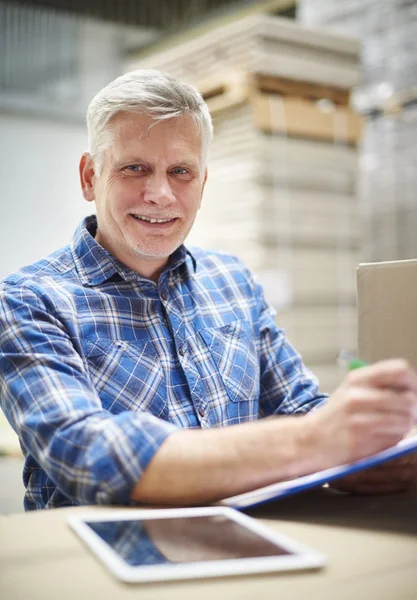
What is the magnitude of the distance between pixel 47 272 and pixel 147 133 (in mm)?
438

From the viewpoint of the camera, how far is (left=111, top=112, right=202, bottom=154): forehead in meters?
1.86

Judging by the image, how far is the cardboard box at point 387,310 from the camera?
1.74 m

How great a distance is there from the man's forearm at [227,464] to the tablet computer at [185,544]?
0.18 ft

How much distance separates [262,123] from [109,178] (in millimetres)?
1962

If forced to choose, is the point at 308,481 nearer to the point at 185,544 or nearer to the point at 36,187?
the point at 185,544

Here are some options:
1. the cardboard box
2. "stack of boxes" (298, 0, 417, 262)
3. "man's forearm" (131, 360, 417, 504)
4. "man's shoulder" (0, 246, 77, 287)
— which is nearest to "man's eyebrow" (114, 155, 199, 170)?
"man's shoulder" (0, 246, 77, 287)

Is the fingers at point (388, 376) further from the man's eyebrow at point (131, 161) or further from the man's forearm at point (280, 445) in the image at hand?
the man's eyebrow at point (131, 161)

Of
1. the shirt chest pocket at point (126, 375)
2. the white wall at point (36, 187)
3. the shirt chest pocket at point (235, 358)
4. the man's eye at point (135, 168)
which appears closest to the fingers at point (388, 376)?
the shirt chest pocket at point (126, 375)

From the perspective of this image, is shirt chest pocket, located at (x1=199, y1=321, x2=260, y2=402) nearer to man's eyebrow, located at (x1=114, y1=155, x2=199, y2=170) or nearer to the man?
the man

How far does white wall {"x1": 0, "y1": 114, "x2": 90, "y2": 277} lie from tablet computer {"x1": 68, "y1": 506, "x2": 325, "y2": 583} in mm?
4782

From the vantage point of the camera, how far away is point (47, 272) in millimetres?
1858

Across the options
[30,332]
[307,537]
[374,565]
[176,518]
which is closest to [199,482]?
[176,518]

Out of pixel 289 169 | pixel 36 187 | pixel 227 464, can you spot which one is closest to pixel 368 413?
pixel 227 464

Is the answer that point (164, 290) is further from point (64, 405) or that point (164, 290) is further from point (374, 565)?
point (374, 565)
